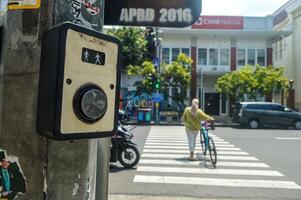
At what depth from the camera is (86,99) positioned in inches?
58.1

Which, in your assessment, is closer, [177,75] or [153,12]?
[153,12]

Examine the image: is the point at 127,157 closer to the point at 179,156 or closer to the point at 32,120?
the point at 179,156

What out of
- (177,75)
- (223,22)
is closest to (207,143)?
(177,75)

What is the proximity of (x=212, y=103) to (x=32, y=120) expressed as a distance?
1573 inches

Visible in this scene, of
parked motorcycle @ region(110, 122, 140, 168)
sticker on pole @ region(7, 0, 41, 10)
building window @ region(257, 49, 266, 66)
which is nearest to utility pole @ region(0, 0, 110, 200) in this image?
sticker on pole @ region(7, 0, 41, 10)

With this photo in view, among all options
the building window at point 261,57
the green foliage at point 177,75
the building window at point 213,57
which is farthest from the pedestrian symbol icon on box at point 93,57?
the building window at point 261,57

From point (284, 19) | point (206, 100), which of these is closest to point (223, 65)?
point (206, 100)

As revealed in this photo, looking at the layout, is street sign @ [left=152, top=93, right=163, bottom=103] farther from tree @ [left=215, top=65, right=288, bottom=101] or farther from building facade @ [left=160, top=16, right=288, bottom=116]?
building facade @ [left=160, top=16, right=288, bottom=116]

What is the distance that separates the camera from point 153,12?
94.2 inches

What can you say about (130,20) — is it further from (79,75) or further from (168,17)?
(79,75)

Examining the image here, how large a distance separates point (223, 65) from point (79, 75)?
3949cm

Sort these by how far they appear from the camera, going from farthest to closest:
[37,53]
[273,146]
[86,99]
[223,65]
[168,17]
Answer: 1. [223,65]
2. [273,146]
3. [168,17]
4. [37,53]
5. [86,99]

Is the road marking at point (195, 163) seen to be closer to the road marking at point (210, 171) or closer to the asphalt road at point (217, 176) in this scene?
the asphalt road at point (217, 176)

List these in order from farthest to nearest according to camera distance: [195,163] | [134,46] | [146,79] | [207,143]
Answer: [134,46] → [146,79] → [207,143] → [195,163]
